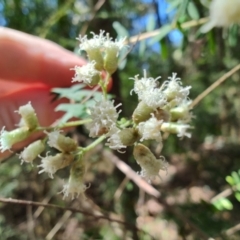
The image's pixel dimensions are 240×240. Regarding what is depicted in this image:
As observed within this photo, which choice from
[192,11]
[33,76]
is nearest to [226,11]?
[192,11]

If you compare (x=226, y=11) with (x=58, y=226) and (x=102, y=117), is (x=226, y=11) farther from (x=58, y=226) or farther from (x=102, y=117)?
(x=58, y=226)

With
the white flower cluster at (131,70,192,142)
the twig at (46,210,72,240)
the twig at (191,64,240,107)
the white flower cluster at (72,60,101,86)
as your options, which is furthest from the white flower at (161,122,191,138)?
the twig at (46,210,72,240)

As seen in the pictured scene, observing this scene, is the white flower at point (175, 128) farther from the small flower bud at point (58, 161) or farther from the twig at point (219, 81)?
the twig at point (219, 81)

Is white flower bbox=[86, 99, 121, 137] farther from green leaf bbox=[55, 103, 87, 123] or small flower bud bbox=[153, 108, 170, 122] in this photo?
green leaf bbox=[55, 103, 87, 123]

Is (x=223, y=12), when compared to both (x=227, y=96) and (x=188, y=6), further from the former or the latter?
(x=227, y=96)

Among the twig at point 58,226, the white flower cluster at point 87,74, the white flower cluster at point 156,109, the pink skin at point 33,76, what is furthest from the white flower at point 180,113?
the twig at point 58,226

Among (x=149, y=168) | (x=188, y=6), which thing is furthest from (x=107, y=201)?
(x=149, y=168)
